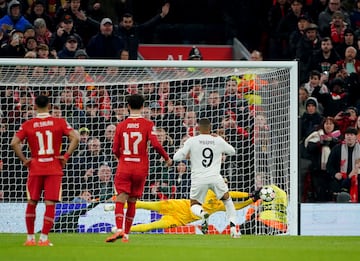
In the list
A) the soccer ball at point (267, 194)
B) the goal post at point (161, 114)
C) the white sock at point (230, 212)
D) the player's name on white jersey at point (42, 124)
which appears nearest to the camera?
the player's name on white jersey at point (42, 124)

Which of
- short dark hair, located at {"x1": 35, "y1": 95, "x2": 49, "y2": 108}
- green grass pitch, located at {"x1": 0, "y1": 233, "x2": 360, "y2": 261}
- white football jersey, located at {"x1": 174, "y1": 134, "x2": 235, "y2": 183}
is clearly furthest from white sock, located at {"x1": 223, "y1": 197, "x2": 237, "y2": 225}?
short dark hair, located at {"x1": 35, "y1": 95, "x2": 49, "y2": 108}

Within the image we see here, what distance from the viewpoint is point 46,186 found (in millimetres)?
14906

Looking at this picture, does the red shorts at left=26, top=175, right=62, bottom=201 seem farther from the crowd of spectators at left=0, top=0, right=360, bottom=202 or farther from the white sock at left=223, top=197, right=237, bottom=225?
the crowd of spectators at left=0, top=0, right=360, bottom=202

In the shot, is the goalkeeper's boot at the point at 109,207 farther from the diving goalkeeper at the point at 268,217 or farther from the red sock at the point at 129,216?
the red sock at the point at 129,216

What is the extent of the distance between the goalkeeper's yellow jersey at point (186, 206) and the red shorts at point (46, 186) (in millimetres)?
4396

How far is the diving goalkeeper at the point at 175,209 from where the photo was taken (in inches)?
753

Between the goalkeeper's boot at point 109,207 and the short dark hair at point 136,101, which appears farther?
the goalkeeper's boot at point 109,207

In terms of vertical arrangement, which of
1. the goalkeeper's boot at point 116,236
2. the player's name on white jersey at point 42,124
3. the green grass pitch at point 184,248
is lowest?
the green grass pitch at point 184,248

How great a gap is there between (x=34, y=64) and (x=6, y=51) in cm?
339

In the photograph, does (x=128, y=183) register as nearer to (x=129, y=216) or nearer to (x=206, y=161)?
(x=129, y=216)

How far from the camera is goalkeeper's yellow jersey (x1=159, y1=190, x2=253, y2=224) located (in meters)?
19.1

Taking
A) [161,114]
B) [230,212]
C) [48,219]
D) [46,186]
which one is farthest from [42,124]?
→ [161,114]

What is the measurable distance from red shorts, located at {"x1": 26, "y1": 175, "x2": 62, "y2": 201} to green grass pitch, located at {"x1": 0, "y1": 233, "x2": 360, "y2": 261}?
62 cm

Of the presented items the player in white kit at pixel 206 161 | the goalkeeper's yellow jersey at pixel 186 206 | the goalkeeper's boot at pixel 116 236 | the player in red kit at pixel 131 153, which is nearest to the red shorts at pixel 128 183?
the player in red kit at pixel 131 153
